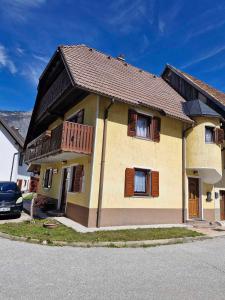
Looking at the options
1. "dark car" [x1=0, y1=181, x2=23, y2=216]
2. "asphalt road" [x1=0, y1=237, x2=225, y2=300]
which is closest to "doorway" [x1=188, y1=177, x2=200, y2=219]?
"asphalt road" [x1=0, y1=237, x2=225, y2=300]

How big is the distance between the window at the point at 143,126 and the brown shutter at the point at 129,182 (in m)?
Result: 2.14

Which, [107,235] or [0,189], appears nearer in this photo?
[107,235]

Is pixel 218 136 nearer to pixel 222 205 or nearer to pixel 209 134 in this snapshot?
pixel 209 134

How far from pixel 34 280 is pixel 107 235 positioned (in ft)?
14.5

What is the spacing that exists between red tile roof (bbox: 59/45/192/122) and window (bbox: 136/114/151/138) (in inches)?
31.6

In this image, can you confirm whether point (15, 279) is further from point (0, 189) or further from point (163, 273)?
point (0, 189)

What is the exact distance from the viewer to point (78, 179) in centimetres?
1266

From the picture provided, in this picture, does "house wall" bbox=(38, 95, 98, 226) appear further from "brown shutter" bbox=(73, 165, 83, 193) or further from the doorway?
the doorway

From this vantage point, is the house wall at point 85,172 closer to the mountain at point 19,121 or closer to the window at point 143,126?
the window at point 143,126

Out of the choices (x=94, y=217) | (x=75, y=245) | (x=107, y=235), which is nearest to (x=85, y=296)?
(x=75, y=245)

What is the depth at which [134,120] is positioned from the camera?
1274cm

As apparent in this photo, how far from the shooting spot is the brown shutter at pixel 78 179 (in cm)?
1238

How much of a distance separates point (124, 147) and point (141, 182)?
209 centimetres

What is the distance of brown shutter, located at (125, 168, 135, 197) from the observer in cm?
1203
